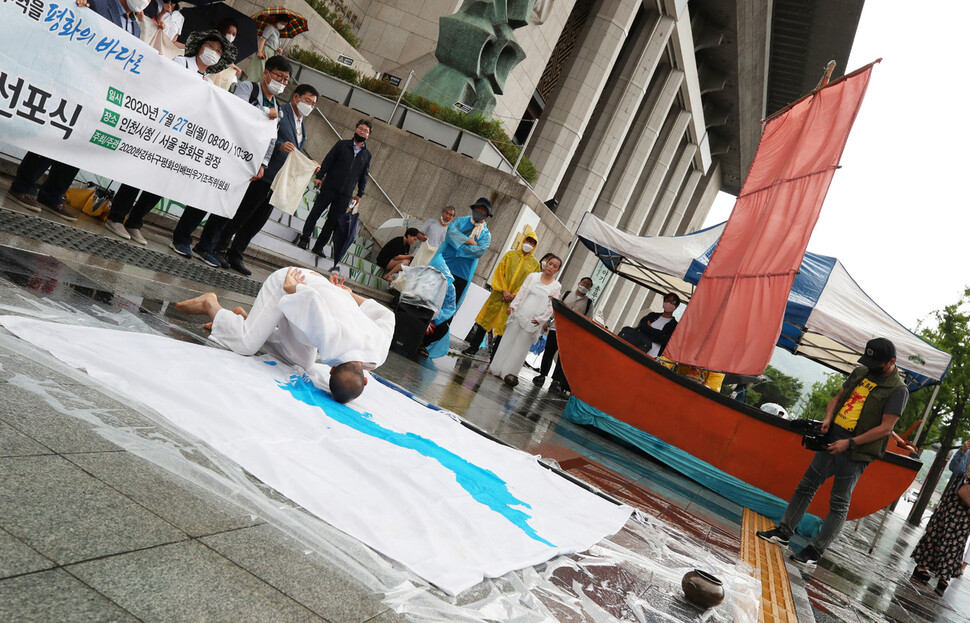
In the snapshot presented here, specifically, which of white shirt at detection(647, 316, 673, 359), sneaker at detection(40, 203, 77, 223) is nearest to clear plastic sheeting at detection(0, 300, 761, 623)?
sneaker at detection(40, 203, 77, 223)

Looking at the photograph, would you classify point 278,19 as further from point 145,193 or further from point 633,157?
point 633,157

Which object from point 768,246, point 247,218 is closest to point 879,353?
point 768,246

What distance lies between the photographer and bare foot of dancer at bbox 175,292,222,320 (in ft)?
15.7

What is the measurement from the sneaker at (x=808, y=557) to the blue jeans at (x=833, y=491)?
0.15 feet

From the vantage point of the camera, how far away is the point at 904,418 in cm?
2928

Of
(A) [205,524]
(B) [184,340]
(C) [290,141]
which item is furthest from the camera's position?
(C) [290,141]

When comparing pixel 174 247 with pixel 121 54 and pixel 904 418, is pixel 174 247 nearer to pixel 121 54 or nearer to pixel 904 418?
pixel 121 54

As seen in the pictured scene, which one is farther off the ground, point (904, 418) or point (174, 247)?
point (904, 418)

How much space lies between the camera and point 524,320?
1072 centimetres

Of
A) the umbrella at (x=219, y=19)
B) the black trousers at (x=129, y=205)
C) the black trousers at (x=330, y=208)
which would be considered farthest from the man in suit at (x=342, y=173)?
the umbrella at (x=219, y=19)

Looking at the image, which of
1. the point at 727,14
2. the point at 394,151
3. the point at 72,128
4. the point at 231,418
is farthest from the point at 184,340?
the point at 727,14

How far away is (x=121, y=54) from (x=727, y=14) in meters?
28.2

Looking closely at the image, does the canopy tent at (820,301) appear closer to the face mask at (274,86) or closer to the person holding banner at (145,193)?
the face mask at (274,86)

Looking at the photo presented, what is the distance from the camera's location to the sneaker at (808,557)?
19.1ft
